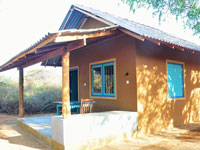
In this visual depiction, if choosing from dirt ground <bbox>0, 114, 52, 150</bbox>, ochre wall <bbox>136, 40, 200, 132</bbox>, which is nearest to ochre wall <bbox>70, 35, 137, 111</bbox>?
ochre wall <bbox>136, 40, 200, 132</bbox>

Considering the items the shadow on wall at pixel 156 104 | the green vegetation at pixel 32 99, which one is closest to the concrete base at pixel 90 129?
the shadow on wall at pixel 156 104

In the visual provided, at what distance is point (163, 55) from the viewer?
697cm

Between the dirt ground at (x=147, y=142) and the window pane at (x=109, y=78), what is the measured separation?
2038 mm

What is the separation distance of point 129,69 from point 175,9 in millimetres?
5431

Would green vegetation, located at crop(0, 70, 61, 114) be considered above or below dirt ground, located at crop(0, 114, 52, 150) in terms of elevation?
above

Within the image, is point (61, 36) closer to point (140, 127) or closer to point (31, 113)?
point (140, 127)

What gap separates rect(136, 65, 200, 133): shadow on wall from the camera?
19.9 ft

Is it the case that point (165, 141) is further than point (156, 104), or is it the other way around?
point (156, 104)

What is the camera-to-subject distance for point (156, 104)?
21.2ft

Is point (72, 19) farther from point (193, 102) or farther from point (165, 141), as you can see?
point (193, 102)

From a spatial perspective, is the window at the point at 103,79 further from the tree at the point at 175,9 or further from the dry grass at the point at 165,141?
the tree at the point at 175,9

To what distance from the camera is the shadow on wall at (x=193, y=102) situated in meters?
7.81

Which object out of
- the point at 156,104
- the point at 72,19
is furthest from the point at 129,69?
the point at 72,19

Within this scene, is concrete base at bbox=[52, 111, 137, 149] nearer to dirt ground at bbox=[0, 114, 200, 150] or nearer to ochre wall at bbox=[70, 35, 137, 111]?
dirt ground at bbox=[0, 114, 200, 150]
